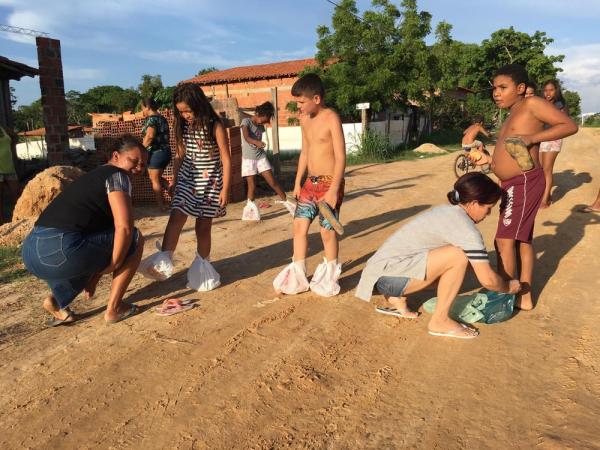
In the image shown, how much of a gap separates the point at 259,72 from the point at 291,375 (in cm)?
2917

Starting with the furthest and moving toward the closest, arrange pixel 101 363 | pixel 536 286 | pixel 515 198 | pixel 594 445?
pixel 536 286, pixel 515 198, pixel 101 363, pixel 594 445

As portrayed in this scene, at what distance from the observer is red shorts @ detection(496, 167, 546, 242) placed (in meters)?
3.61

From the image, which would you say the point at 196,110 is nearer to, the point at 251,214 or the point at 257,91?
the point at 251,214

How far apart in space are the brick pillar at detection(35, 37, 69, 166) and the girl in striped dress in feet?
16.2

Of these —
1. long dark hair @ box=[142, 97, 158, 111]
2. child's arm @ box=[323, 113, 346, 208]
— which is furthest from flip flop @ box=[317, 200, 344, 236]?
long dark hair @ box=[142, 97, 158, 111]

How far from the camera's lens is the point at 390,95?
19.7 m

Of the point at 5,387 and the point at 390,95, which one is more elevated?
the point at 390,95

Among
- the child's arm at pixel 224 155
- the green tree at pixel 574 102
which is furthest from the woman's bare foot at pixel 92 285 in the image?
the green tree at pixel 574 102

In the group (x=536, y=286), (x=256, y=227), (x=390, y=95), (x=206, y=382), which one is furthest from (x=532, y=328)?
(x=390, y=95)

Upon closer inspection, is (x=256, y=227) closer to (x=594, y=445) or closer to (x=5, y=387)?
(x=5, y=387)

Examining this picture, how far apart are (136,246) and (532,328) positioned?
287 centimetres

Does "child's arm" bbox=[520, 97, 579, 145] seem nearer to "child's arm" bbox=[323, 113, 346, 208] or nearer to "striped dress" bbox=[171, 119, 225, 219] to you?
"child's arm" bbox=[323, 113, 346, 208]

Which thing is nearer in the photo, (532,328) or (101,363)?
(101,363)

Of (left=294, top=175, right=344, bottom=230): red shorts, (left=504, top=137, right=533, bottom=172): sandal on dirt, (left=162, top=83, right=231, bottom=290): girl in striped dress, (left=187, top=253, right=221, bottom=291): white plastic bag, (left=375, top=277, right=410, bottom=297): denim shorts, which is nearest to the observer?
(left=375, top=277, right=410, bottom=297): denim shorts
